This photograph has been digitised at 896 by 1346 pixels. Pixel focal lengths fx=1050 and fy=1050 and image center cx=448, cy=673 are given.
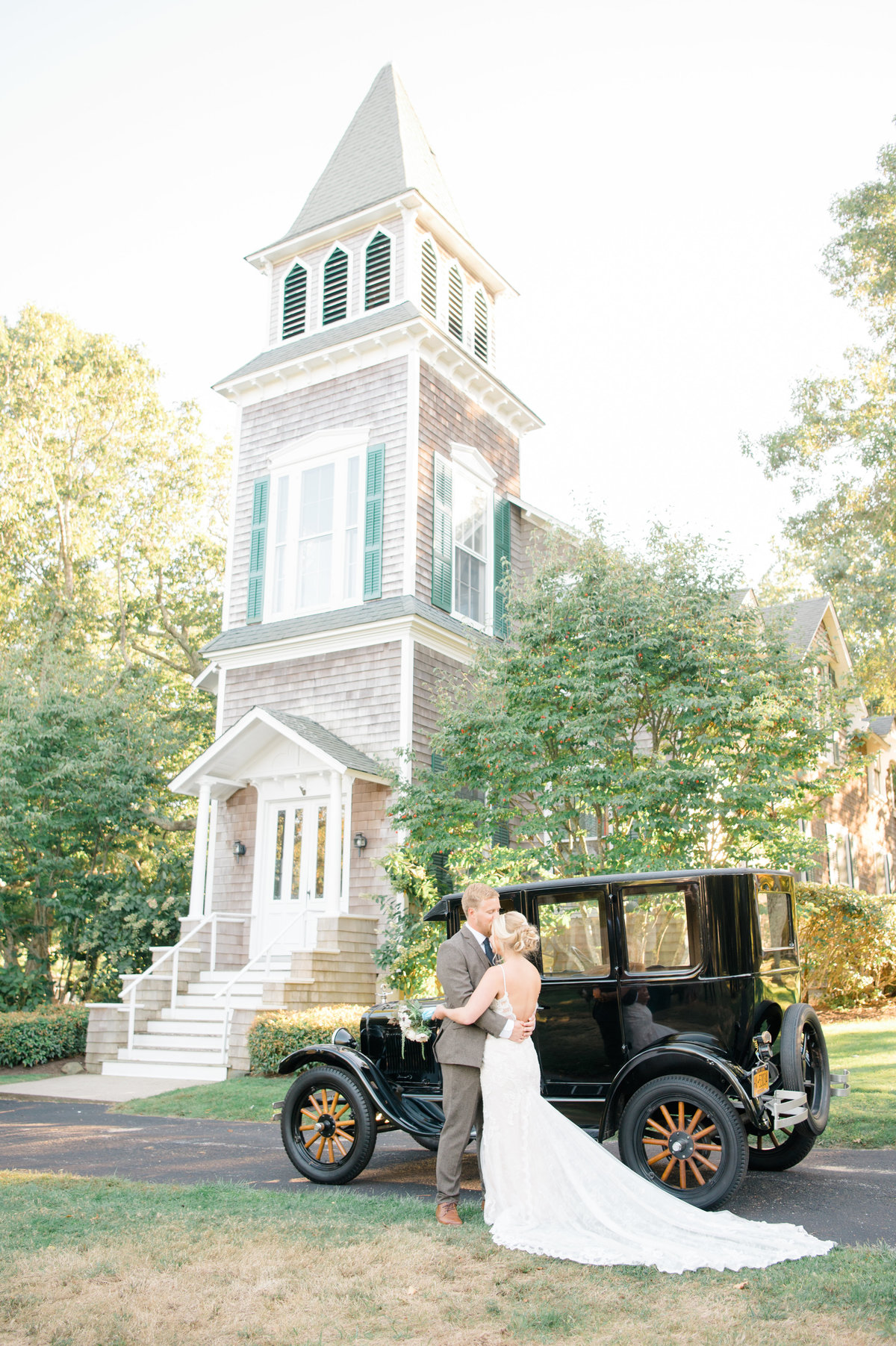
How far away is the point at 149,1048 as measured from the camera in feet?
42.7

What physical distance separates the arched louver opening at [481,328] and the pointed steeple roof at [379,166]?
1247mm

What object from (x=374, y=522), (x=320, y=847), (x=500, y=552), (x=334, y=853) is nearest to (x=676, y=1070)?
(x=334, y=853)

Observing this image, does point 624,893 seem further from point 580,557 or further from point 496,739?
point 580,557

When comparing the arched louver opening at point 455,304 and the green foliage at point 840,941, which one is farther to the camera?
the arched louver opening at point 455,304

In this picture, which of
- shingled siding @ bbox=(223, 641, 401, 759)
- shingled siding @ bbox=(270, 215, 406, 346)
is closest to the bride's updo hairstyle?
shingled siding @ bbox=(223, 641, 401, 759)

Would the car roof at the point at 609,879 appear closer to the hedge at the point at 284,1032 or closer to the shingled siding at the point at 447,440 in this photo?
the hedge at the point at 284,1032

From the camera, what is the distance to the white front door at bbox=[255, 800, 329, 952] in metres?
14.5

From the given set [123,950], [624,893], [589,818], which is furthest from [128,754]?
[624,893]

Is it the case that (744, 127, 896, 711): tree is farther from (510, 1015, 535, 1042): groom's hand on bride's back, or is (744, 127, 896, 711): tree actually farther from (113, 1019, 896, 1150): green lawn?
(510, 1015, 535, 1042): groom's hand on bride's back

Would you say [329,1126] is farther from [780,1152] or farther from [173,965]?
[173,965]

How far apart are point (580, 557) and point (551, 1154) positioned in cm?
888

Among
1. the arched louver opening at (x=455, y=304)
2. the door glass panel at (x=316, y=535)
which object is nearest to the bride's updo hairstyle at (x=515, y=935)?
the door glass panel at (x=316, y=535)

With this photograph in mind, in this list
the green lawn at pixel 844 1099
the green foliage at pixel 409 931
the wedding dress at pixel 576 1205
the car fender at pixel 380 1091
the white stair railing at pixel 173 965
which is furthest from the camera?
the white stair railing at pixel 173 965

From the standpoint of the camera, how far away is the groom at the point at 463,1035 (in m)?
5.34
